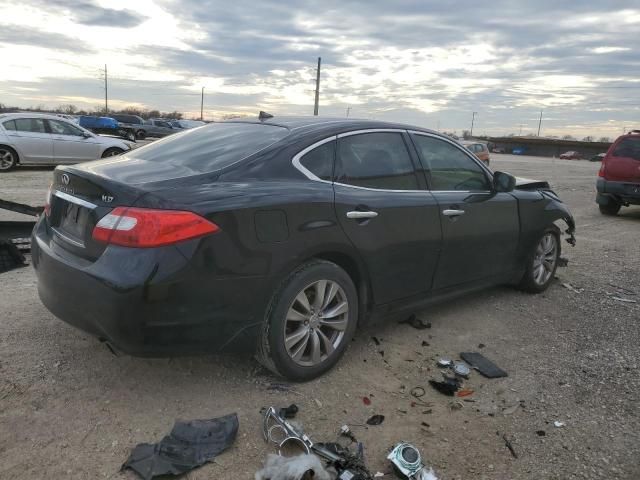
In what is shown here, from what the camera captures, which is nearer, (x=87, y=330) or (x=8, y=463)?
(x=8, y=463)

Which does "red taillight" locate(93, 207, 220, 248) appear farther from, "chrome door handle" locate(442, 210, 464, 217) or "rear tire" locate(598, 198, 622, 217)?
"rear tire" locate(598, 198, 622, 217)

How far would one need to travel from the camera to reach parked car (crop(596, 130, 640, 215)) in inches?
441

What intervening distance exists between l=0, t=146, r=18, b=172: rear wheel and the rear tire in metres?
14.7

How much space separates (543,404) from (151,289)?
243cm

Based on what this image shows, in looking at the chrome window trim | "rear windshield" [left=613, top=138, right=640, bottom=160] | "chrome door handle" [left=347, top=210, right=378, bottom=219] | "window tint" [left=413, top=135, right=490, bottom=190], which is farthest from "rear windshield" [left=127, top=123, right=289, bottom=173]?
"rear windshield" [left=613, top=138, right=640, bottom=160]

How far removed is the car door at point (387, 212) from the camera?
3588mm

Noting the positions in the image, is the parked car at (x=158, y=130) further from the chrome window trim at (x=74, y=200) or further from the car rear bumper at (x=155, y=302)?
the car rear bumper at (x=155, y=302)

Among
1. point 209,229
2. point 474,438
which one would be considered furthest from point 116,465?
point 474,438

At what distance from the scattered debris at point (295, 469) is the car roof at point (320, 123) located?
6.79ft

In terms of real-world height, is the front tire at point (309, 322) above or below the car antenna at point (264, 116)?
below

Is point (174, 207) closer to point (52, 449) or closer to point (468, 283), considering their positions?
point (52, 449)

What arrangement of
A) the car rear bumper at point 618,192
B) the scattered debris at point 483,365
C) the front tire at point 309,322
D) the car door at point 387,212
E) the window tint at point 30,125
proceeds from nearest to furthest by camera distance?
the front tire at point 309,322
the car door at point 387,212
the scattered debris at point 483,365
the car rear bumper at point 618,192
the window tint at point 30,125

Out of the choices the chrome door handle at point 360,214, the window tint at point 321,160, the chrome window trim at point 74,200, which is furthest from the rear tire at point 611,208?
the chrome window trim at point 74,200

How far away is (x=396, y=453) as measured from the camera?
2.71m
